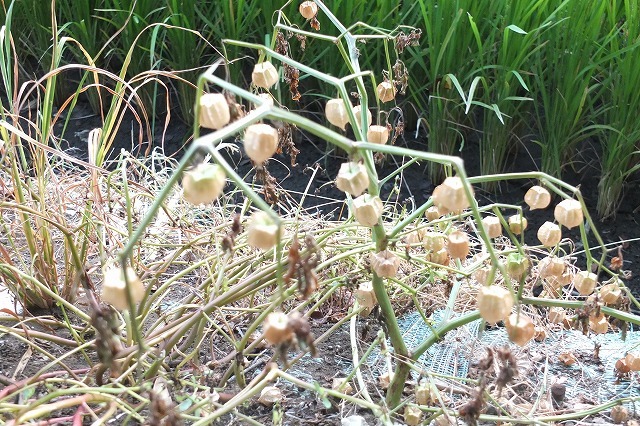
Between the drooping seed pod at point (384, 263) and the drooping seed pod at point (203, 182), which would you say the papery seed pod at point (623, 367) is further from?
the drooping seed pod at point (203, 182)

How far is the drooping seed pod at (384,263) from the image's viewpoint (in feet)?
2.10

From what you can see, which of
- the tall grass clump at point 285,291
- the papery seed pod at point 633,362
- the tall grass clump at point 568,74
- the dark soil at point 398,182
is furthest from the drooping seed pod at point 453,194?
the tall grass clump at point 568,74

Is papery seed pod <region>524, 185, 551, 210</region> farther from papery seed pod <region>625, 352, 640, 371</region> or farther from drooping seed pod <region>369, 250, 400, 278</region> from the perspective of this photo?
papery seed pod <region>625, 352, 640, 371</region>

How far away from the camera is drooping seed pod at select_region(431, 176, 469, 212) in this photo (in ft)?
1.79

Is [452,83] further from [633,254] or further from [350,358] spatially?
[350,358]

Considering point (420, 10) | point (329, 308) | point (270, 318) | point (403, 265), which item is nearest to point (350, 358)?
point (329, 308)

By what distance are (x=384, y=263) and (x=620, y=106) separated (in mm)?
1254

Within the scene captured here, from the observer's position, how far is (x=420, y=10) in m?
1.86

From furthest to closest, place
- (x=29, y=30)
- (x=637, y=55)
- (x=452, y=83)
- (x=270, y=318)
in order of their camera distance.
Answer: (x=29, y=30) < (x=452, y=83) < (x=637, y=55) < (x=270, y=318)

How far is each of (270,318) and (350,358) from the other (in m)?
0.55

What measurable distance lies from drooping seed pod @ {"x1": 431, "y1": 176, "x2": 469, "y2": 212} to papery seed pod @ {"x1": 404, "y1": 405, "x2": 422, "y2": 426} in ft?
0.92

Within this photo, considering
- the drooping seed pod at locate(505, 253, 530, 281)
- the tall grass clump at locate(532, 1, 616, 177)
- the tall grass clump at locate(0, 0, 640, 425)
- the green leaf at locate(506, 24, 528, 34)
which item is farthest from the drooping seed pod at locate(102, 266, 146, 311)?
the tall grass clump at locate(532, 1, 616, 177)

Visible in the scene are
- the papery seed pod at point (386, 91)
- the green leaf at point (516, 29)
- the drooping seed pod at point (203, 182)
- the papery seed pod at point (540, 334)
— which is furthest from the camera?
the green leaf at point (516, 29)

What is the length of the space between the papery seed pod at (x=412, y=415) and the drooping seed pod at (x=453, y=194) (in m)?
0.28
